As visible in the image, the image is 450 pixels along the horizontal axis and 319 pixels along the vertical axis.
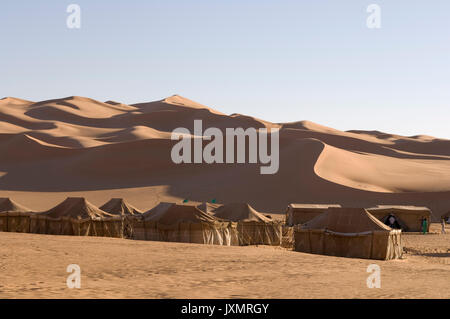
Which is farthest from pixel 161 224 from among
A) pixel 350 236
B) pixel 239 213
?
pixel 350 236

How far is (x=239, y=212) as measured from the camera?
28.4m

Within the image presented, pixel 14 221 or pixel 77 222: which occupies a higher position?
pixel 77 222

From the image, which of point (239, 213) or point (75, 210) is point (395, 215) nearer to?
point (239, 213)

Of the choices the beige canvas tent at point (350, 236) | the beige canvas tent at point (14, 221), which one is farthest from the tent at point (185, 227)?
the beige canvas tent at point (14, 221)

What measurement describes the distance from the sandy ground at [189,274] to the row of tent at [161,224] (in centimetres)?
442

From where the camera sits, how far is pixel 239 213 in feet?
92.8

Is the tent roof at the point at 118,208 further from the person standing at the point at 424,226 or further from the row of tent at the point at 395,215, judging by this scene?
the person standing at the point at 424,226

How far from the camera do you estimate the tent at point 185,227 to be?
24672 millimetres

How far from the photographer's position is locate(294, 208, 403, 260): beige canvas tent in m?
20.6

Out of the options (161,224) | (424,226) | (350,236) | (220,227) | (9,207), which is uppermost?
(350,236)

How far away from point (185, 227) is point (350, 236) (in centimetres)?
697
